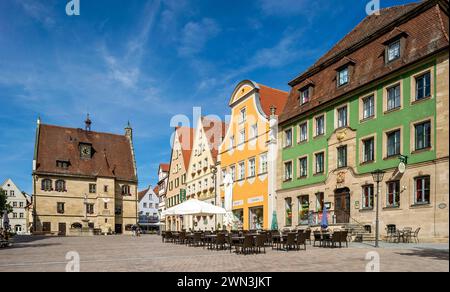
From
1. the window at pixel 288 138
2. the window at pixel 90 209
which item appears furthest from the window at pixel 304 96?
the window at pixel 90 209

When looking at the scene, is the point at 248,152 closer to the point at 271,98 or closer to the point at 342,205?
the point at 271,98

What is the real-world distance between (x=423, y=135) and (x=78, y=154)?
2103 inches

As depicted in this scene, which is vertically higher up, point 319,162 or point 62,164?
point 319,162

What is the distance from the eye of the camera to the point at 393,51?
21.6 meters

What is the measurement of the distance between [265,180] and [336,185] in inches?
322

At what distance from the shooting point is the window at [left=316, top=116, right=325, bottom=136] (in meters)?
26.8

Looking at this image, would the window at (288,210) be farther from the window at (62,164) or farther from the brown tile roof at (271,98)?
the window at (62,164)

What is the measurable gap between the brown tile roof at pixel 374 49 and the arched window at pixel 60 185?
3978 centimetres

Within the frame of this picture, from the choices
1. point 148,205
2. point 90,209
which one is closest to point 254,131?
point 90,209

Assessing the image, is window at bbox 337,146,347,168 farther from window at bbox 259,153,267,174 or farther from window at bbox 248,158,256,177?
window at bbox 248,158,256,177

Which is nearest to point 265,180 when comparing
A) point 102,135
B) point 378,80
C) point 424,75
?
point 378,80

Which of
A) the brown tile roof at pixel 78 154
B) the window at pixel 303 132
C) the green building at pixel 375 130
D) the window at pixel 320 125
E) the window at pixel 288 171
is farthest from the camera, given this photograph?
the brown tile roof at pixel 78 154

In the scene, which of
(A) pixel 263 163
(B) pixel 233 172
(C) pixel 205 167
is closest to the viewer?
(A) pixel 263 163

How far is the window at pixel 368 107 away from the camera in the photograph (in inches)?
900
